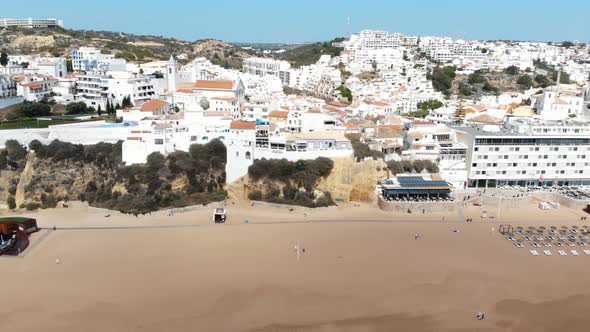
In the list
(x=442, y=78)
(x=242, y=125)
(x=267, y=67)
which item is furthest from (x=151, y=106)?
(x=442, y=78)

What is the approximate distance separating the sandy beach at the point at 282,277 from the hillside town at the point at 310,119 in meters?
5.69

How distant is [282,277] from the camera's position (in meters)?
21.9

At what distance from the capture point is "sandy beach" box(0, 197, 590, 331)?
18797 mm

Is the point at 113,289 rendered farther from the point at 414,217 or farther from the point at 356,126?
the point at 356,126

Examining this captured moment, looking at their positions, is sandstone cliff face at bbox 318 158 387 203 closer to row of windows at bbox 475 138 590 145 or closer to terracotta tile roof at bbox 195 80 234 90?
row of windows at bbox 475 138 590 145

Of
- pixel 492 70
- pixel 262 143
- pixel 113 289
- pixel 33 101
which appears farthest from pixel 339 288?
pixel 492 70

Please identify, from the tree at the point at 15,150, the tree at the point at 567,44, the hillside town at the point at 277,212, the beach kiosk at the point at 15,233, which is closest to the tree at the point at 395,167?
the hillside town at the point at 277,212

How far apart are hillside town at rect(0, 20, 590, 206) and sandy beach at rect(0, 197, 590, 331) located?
18.7ft

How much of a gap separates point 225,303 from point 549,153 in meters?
26.9

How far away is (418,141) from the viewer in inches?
1384

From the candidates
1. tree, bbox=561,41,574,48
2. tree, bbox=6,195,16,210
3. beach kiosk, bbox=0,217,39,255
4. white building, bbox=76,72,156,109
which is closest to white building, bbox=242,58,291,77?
white building, bbox=76,72,156,109

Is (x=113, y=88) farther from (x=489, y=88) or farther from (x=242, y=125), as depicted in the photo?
(x=489, y=88)

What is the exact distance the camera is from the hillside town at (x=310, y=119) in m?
33.5

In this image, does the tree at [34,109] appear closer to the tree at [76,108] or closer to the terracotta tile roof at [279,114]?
the tree at [76,108]
